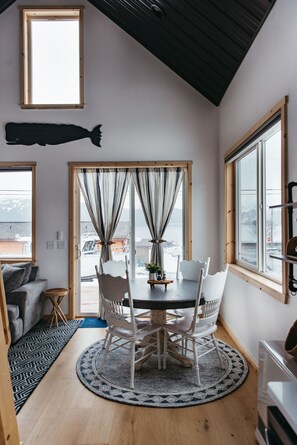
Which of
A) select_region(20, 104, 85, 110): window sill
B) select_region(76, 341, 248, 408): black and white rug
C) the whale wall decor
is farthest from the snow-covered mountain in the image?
select_region(76, 341, 248, 408): black and white rug

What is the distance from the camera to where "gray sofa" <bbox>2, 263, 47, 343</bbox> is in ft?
11.3

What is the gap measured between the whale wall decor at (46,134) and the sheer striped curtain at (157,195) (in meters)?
0.86

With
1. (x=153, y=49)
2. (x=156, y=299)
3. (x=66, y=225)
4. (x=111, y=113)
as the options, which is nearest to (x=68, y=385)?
(x=156, y=299)

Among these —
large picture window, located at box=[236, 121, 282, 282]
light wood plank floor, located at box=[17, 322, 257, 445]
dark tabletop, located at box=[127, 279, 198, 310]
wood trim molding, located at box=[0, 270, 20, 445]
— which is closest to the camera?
wood trim molding, located at box=[0, 270, 20, 445]

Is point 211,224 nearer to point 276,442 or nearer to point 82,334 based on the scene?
point 82,334

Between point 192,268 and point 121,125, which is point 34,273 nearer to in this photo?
point 192,268

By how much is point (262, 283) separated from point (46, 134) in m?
3.60

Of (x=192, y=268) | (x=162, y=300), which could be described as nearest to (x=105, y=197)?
(x=192, y=268)

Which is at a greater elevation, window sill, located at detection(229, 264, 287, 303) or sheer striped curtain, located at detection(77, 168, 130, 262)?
sheer striped curtain, located at detection(77, 168, 130, 262)

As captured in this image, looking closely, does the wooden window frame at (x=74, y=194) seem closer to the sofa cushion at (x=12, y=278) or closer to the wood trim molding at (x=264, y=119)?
the sofa cushion at (x=12, y=278)

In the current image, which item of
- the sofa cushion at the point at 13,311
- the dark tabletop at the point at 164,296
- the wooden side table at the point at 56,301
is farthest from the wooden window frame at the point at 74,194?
the dark tabletop at the point at 164,296

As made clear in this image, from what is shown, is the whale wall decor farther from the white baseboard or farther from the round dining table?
the white baseboard

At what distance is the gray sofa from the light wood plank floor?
1119 mm

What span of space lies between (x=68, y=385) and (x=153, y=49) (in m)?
4.30
